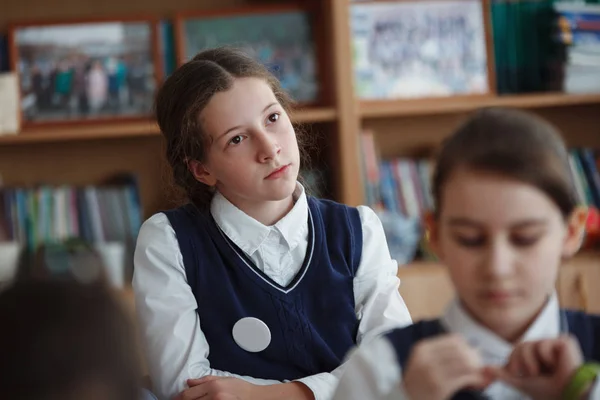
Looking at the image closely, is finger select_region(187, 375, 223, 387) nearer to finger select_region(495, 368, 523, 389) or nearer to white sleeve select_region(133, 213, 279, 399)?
white sleeve select_region(133, 213, 279, 399)

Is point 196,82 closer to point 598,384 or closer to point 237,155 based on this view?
point 237,155

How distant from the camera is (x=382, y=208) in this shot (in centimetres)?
→ 264

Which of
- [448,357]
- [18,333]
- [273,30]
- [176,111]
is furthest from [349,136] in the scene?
[18,333]

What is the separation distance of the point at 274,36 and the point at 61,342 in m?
2.13

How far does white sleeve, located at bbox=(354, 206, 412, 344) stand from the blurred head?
545 mm

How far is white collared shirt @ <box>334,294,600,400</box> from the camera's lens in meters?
0.88

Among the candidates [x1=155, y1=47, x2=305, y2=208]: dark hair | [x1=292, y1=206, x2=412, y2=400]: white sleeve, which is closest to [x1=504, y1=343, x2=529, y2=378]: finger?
[x1=292, y1=206, x2=412, y2=400]: white sleeve

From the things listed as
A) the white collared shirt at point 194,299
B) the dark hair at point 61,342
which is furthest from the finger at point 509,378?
the white collared shirt at point 194,299

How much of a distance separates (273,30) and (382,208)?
0.66 metres

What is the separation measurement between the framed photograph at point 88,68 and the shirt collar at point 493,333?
1939mm

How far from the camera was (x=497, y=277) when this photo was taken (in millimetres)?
832

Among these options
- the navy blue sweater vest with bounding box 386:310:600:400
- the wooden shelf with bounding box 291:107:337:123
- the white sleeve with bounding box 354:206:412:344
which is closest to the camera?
the navy blue sweater vest with bounding box 386:310:600:400

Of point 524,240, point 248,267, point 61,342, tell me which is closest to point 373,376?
point 524,240

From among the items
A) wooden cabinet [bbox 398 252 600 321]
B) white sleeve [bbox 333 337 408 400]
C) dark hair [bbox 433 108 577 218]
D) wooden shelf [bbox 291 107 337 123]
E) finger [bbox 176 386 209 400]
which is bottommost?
wooden cabinet [bbox 398 252 600 321]
